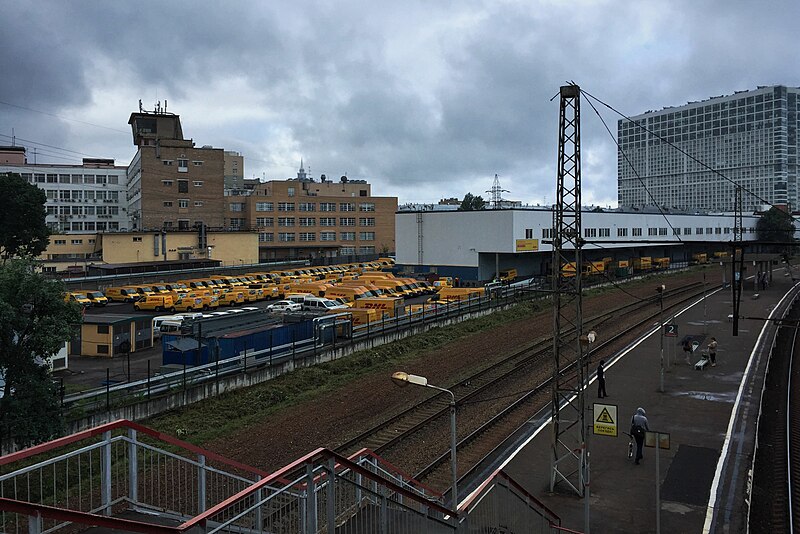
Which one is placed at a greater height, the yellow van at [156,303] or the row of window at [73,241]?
the row of window at [73,241]

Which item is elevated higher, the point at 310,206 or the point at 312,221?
the point at 310,206

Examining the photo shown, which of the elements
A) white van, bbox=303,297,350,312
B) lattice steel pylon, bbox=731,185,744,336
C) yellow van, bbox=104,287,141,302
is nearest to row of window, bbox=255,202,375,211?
yellow van, bbox=104,287,141,302

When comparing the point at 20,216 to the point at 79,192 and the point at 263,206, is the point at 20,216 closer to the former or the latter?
the point at 263,206

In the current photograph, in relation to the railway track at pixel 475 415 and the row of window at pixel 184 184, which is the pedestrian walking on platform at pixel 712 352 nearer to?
the railway track at pixel 475 415

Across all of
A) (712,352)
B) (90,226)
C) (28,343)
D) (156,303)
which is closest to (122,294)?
(156,303)

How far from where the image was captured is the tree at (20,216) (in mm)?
51781

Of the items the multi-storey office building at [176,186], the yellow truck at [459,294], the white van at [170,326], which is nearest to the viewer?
the white van at [170,326]

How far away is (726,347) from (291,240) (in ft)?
211

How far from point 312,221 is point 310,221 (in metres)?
0.29

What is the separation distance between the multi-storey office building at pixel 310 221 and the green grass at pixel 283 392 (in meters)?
49.6

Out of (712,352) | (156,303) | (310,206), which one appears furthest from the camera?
(310,206)

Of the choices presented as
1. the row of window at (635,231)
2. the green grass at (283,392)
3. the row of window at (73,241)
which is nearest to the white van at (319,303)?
the green grass at (283,392)

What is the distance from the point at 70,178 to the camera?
3521 inches

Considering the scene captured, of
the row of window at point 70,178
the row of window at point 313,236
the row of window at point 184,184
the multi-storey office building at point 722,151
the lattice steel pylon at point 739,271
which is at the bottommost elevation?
the lattice steel pylon at point 739,271
